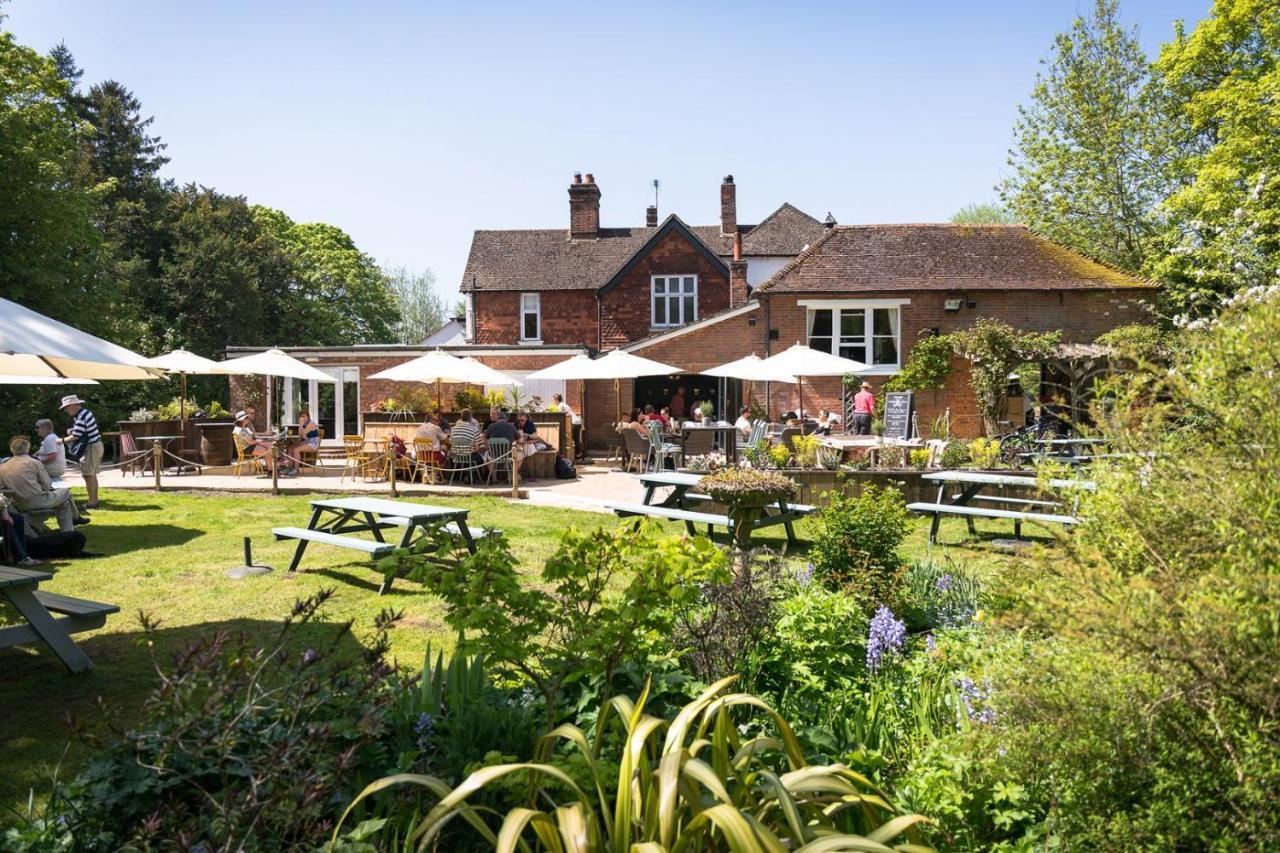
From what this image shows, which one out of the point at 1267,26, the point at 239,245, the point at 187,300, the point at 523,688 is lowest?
the point at 523,688

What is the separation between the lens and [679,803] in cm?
251

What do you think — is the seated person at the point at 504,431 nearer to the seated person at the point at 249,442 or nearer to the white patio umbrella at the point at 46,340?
the seated person at the point at 249,442

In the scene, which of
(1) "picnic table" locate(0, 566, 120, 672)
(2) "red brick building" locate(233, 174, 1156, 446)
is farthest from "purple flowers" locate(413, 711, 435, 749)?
(2) "red brick building" locate(233, 174, 1156, 446)

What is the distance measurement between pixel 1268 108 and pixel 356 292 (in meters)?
44.1

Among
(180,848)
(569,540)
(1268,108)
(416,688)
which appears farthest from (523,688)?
(1268,108)

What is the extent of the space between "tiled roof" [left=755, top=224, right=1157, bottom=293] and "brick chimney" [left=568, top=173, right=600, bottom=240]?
12.0 metres

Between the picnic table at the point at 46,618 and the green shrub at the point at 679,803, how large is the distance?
12.0 feet

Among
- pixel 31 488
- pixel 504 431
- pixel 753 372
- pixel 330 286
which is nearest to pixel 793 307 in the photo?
pixel 753 372

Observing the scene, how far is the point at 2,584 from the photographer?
16.8 ft

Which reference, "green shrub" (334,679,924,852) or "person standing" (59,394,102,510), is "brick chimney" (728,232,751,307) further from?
"green shrub" (334,679,924,852)

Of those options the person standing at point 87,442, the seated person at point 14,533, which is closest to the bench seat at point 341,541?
the seated person at point 14,533

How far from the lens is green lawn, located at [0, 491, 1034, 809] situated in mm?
4973

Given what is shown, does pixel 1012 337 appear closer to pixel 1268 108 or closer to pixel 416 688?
pixel 1268 108

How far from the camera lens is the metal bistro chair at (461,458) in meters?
16.2
